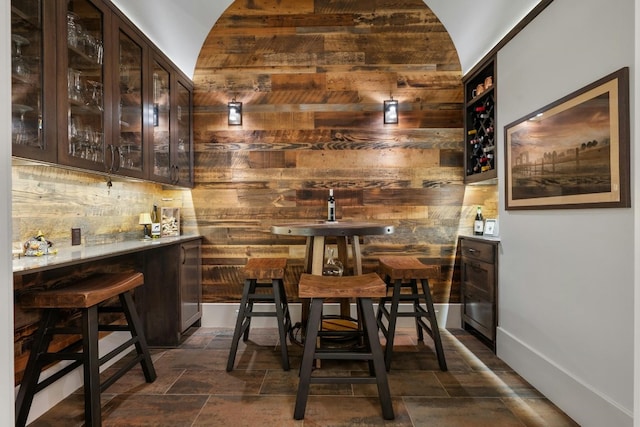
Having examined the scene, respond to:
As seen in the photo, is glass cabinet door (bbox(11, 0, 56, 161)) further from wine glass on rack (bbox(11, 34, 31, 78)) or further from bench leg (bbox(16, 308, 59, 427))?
bench leg (bbox(16, 308, 59, 427))

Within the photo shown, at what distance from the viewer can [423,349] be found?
2885 mm

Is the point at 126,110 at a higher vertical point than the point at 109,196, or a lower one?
higher

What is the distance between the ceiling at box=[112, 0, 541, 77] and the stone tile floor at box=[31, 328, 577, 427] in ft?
8.19

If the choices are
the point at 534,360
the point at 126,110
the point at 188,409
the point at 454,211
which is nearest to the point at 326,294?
the point at 188,409

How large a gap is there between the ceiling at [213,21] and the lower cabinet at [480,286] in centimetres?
167

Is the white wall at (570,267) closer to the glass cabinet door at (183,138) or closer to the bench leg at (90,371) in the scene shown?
the bench leg at (90,371)

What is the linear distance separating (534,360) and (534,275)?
54cm

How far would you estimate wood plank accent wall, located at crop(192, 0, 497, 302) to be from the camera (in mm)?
3471

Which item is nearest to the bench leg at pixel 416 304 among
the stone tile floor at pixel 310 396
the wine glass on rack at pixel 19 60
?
the stone tile floor at pixel 310 396

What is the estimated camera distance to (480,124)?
128 inches

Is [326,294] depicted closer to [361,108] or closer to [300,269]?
[300,269]

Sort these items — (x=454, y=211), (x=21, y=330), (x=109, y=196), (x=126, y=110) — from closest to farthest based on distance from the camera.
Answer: (x=21, y=330) → (x=126, y=110) → (x=109, y=196) → (x=454, y=211)

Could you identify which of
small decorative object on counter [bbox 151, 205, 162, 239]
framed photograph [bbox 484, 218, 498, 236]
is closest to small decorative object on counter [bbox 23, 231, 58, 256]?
small decorative object on counter [bbox 151, 205, 162, 239]

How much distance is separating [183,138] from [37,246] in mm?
1701
